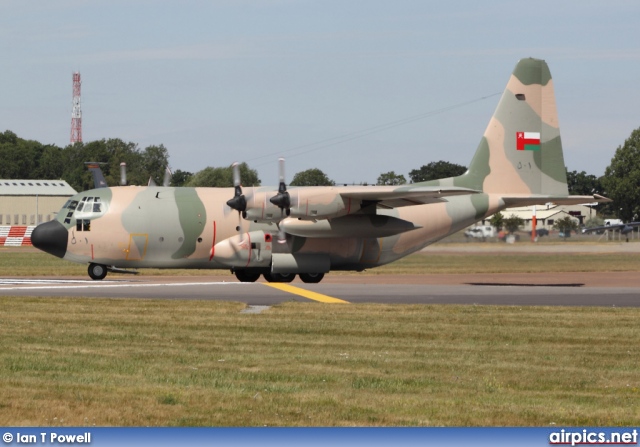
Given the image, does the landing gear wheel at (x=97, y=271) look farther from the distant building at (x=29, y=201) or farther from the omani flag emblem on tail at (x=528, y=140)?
the distant building at (x=29, y=201)

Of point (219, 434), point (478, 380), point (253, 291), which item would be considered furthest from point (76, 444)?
point (253, 291)

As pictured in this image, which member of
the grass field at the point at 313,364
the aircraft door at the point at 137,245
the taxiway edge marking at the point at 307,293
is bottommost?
the taxiway edge marking at the point at 307,293

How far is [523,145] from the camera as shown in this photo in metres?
38.6

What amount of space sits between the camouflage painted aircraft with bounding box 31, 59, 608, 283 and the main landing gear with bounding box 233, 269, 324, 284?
→ 1.5 inches

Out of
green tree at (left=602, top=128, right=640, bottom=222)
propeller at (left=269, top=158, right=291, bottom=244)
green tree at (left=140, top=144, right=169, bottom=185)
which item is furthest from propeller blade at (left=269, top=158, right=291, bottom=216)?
green tree at (left=602, top=128, right=640, bottom=222)

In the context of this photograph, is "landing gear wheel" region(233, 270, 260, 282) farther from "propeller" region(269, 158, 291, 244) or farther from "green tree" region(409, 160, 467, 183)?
"green tree" region(409, 160, 467, 183)

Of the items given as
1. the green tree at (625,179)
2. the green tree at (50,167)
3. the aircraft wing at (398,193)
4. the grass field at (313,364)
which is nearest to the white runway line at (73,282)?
the grass field at (313,364)

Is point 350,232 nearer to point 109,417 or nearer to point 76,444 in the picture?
point 109,417

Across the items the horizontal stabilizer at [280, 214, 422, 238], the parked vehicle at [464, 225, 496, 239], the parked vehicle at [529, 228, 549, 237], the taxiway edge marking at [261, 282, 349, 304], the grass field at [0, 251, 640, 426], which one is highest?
the horizontal stabilizer at [280, 214, 422, 238]

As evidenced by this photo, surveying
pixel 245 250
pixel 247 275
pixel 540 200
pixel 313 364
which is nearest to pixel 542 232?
pixel 540 200

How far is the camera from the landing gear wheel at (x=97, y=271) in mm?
36281

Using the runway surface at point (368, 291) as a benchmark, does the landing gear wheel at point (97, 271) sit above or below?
above

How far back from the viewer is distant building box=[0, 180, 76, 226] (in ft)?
352

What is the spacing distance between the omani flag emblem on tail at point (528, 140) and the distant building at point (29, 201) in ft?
246
